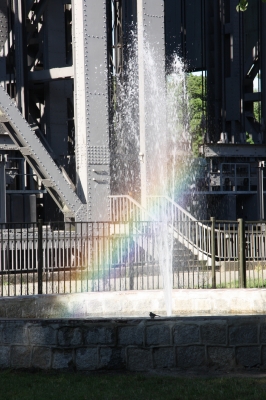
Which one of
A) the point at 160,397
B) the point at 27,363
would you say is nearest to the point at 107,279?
the point at 27,363

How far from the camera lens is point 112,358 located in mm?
9805

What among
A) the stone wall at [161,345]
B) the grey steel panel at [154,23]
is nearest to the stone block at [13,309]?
the stone wall at [161,345]

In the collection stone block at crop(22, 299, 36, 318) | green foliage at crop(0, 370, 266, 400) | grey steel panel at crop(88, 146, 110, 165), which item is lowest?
green foliage at crop(0, 370, 266, 400)

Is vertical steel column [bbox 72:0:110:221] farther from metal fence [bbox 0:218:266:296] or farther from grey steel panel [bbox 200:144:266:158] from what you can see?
grey steel panel [bbox 200:144:266:158]

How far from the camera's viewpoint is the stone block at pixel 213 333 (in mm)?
9797

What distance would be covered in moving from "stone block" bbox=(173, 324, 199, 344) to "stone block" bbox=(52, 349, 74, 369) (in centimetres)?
123

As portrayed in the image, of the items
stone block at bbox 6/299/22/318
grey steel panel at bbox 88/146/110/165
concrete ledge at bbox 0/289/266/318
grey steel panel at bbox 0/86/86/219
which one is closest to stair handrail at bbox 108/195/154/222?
grey steel panel at bbox 88/146/110/165

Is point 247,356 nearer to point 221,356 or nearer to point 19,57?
point 221,356

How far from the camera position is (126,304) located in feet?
48.3

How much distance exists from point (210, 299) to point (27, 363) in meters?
5.67

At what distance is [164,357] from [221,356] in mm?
654

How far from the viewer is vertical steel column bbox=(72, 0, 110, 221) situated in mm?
22062

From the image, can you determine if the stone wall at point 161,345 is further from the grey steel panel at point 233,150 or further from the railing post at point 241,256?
the grey steel panel at point 233,150

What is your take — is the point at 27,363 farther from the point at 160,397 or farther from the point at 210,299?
the point at 210,299
